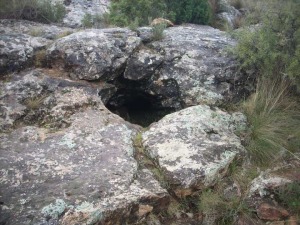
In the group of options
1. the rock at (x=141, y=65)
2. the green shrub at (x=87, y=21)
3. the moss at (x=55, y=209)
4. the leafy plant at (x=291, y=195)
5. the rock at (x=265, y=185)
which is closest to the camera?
the moss at (x=55, y=209)

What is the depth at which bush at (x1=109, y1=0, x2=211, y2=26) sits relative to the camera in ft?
21.8

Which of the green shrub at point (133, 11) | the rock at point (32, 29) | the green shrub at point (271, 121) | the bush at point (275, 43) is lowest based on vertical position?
the green shrub at point (271, 121)

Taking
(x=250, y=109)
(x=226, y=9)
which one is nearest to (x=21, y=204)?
(x=250, y=109)

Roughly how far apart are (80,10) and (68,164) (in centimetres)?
490

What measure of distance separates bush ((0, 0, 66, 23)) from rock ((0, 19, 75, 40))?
245 millimetres

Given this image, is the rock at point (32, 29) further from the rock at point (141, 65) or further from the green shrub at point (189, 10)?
the green shrub at point (189, 10)

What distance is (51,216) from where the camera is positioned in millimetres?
2838

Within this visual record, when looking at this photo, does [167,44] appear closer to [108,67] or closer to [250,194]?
[108,67]

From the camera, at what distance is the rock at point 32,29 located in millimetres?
5324

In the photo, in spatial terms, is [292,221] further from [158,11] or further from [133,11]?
[158,11]

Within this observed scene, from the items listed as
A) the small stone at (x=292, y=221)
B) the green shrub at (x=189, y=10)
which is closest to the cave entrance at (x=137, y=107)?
the small stone at (x=292, y=221)

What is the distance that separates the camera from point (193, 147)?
374cm

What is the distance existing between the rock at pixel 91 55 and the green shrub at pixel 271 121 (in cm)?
195

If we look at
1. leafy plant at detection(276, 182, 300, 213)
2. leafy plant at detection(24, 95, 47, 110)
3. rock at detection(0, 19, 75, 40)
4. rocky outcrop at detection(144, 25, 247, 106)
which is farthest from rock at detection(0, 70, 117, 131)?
leafy plant at detection(276, 182, 300, 213)
